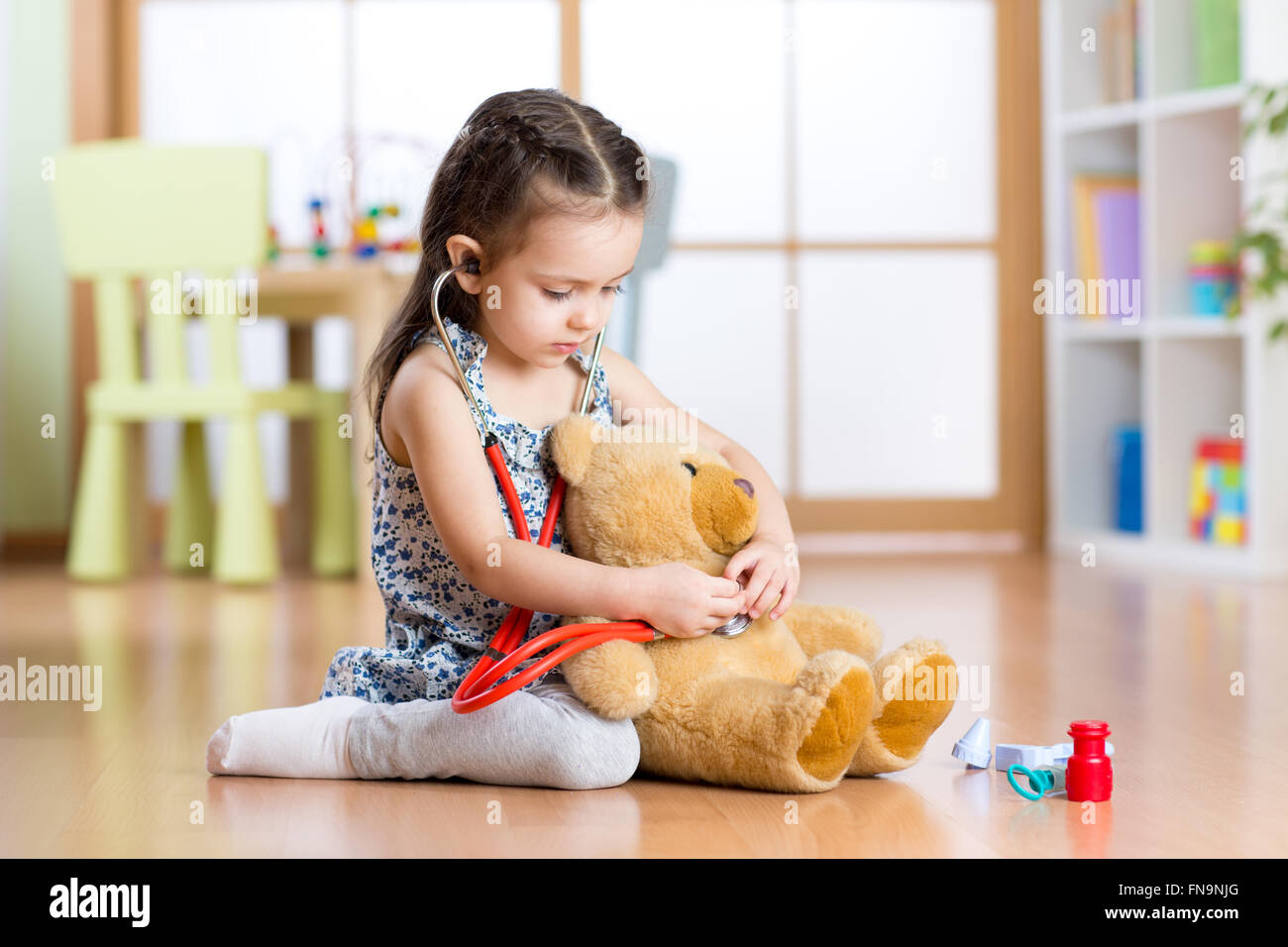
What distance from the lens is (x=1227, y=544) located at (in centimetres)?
279

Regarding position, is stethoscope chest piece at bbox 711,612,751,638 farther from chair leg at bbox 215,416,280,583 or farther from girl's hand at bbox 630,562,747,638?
chair leg at bbox 215,416,280,583

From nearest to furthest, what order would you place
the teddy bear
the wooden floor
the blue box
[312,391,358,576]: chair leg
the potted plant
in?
the wooden floor → the teddy bear → the potted plant → [312,391,358,576]: chair leg → the blue box

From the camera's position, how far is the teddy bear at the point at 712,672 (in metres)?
1.09

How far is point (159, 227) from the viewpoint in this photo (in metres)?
2.71

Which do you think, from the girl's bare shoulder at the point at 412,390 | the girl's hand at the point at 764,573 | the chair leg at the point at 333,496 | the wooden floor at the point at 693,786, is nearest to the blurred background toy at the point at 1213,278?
the wooden floor at the point at 693,786

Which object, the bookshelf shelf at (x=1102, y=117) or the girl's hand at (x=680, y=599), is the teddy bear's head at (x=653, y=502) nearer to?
the girl's hand at (x=680, y=599)

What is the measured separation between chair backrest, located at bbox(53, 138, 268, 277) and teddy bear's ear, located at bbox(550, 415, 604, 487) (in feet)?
5.31

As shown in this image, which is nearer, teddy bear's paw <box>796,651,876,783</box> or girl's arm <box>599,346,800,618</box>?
teddy bear's paw <box>796,651,876,783</box>

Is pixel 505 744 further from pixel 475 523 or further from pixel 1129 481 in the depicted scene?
pixel 1129 481

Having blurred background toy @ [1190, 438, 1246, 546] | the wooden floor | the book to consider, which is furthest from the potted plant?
the wooden floor

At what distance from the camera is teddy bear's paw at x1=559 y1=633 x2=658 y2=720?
43.8 inches

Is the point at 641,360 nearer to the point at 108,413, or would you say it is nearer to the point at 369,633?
the point at 108,413

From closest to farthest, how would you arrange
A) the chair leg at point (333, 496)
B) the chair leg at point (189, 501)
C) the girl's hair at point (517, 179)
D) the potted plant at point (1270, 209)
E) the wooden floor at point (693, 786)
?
1. the wooden floor at point (693, 786)
2. the girl's hair at point (517, 179)
3. the potted plant at point (1270, 209)
4. the chair leg at point (333, 496)
5. the chair leg at point (189, 501)

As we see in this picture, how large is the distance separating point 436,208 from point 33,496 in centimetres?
225
